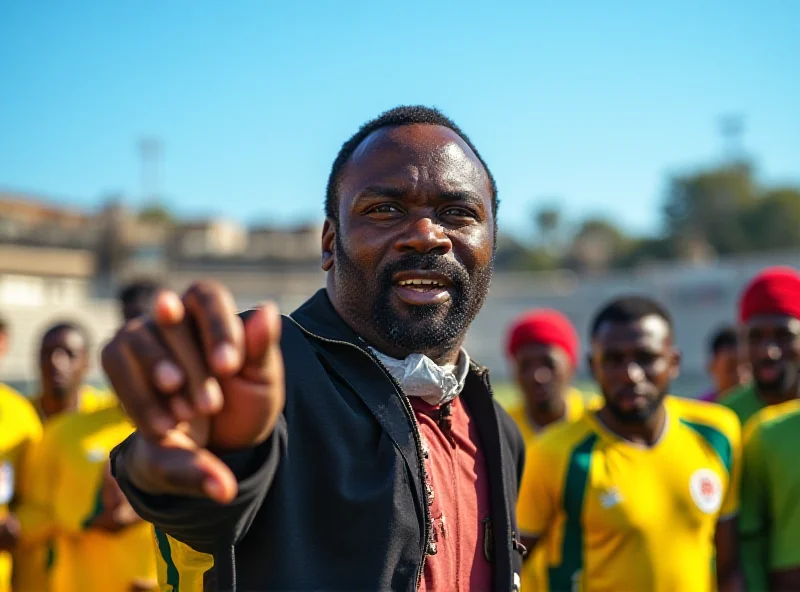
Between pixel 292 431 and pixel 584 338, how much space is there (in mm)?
34790

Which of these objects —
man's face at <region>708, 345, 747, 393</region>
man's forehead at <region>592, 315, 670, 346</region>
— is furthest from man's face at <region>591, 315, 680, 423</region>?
man's face at <region>708, 345, 747, 393</region>

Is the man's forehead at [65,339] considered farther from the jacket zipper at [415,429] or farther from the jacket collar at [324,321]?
the jacket zipper at [415,429]

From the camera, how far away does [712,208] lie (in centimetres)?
5603

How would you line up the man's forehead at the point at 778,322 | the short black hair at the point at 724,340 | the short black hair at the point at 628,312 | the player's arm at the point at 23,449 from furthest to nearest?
the short black hair at the point at 724,340, the player's arm at the point at 23,449, the man's forehead at the point at 778,322, the short black hair at the point at 628,312

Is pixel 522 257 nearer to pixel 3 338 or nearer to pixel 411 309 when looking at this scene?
pixel 3 338

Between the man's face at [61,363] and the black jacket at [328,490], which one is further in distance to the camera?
the man's face at [61,363]

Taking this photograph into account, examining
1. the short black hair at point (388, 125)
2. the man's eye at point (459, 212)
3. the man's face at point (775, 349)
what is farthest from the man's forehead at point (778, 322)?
the man's eye at point (459, 212)

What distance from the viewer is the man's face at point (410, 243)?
2.09 m

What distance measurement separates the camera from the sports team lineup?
1.30 metres

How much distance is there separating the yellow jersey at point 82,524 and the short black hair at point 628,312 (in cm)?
302

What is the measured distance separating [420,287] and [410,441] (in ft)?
1.32

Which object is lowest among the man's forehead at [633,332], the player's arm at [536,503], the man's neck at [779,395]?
the player's arm at [536,503]

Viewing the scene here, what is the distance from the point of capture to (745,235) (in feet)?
172

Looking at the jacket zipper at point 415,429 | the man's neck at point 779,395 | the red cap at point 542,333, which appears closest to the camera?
the jacket zipper at point 415,429
